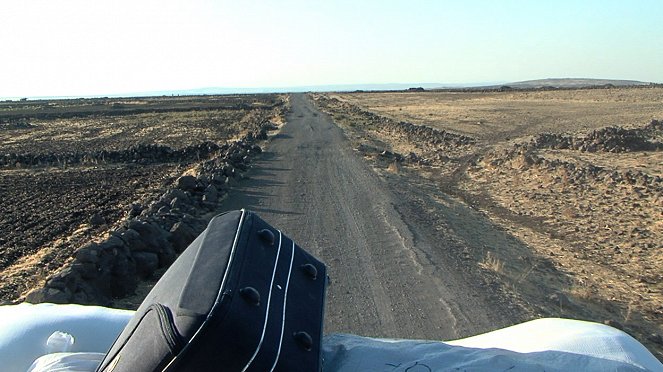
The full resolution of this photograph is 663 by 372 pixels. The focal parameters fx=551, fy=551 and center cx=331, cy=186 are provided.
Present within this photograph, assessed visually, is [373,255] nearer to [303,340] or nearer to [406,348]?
[406,348]

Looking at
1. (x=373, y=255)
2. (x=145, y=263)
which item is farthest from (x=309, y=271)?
(x=373, y=255)

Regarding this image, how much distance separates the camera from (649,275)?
7.62m

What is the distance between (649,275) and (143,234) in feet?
23.4

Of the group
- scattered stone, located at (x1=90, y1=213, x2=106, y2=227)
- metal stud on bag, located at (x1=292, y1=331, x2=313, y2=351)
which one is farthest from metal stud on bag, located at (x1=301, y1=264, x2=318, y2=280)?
scattered stone, located at (x1=90, y1=213, x2=106, y2=227)

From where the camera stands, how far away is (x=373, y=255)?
831 centimetres

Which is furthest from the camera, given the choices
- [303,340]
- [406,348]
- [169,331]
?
[406,348]

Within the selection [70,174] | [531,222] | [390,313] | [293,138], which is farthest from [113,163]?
[390,313]

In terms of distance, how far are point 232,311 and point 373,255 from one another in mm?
6521

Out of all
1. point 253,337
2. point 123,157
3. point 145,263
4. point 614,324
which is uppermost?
point 253,337

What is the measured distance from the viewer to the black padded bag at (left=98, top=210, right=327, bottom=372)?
5.97 ft

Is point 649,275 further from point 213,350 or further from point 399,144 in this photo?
point 399,144

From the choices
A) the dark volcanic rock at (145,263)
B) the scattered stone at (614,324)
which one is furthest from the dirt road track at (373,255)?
the dark volcanic rock at (145,263)

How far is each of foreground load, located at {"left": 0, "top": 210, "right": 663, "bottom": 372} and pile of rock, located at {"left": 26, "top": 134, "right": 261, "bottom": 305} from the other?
2.99 meters

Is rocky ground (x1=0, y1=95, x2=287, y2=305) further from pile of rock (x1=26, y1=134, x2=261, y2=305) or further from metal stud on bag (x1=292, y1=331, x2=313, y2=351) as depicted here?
metal stud on bag (x1=292, y1=331, x2=313, y2=351)
